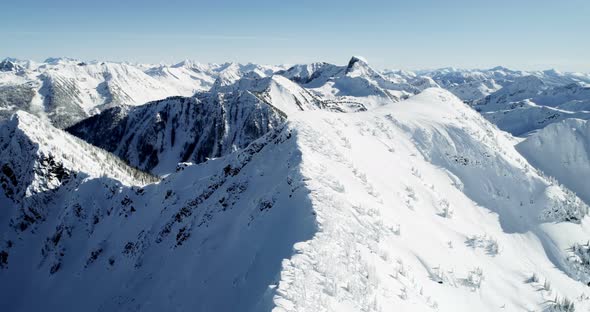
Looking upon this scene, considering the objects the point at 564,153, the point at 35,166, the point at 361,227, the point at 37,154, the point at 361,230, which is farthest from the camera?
the point at 37,154

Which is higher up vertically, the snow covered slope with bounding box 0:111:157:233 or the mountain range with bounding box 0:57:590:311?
the mountain range with bounding box 0:57:590:311

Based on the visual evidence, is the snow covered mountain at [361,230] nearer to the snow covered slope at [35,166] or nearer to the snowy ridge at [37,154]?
the snow covered slope at [35,166]

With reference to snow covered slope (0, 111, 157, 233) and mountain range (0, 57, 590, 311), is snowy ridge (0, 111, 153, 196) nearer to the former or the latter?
snow covered slope (0, 111, 157, 233)

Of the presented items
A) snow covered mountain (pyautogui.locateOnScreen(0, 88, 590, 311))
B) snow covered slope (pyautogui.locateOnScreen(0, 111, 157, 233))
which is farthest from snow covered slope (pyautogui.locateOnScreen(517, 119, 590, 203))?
snow covered slope (pyautogui.locateOnScreen(0, 111, 157, 233))

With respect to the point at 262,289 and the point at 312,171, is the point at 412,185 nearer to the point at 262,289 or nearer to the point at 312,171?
the point at 312,171

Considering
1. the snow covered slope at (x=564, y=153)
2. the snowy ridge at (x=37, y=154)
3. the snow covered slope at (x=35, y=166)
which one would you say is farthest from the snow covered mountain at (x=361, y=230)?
the snowy ridge at (x=37, y=154)

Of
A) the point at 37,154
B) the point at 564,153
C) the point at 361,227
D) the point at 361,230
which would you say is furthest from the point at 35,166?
the point at 564,153

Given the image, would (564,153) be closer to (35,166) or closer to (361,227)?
(361,227)
